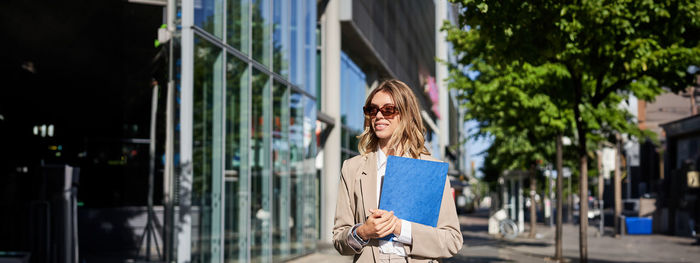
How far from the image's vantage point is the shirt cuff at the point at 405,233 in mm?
2652

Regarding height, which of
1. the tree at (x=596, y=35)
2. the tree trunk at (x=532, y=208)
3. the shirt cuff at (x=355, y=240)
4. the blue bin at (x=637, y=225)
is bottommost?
the blue bin at (x=637, y=225)

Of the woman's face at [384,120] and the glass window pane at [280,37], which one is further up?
the glass window pane at [280,37]

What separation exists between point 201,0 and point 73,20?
7.07 meters

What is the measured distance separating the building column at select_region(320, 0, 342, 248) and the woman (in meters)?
18.5

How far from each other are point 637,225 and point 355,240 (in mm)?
27918

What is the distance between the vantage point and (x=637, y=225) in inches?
1106

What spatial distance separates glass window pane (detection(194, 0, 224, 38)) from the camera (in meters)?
10.9

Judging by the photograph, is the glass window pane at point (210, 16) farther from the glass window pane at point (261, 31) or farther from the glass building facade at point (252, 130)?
the glass window pane at point (261, 31)

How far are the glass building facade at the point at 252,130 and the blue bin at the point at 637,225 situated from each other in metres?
15.3

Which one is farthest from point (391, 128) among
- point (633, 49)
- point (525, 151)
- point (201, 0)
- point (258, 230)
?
point (525, 151)

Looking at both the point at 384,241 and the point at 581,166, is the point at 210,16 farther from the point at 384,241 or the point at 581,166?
the point at 384,241

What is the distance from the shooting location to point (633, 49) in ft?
31.6

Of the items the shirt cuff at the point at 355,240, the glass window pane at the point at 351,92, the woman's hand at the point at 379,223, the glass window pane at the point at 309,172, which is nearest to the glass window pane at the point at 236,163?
the glass window pane at the point at 309,172

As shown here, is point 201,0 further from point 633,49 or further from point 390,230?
point 390,230
